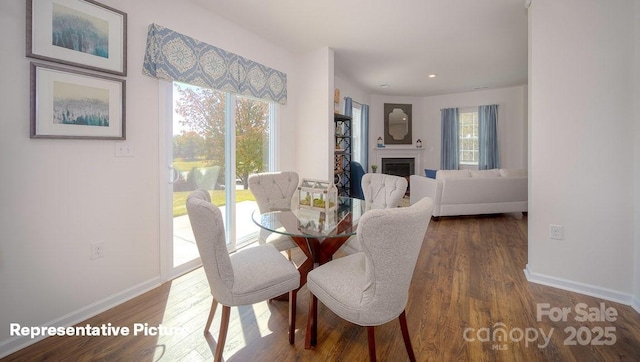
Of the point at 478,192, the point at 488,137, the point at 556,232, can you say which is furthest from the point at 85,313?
the point at 488,137

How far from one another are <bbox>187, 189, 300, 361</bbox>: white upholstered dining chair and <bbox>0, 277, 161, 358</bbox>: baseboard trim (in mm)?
879

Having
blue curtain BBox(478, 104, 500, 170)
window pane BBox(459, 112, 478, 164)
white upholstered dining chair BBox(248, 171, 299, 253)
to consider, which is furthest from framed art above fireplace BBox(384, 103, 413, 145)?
white upholstered dining chair BBox(248, 171, 299, 253)

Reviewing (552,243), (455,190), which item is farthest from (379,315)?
(455,190)

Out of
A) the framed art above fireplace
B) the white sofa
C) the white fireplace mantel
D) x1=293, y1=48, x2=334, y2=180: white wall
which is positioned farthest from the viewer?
the framed art above fireplace

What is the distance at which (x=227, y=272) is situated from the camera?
1.42 meters

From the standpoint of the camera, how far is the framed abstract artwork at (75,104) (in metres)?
1.68

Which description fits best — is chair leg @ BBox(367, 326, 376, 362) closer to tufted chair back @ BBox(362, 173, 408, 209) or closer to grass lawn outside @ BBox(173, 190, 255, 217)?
tufted chair back @ BBox(362, 173, 408, 209)

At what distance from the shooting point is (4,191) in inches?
61.9

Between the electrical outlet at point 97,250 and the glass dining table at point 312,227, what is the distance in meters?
1.11

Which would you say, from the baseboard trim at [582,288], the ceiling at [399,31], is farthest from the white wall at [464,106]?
the baseboard trim at [582,288]

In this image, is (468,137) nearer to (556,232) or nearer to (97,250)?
(556,232)

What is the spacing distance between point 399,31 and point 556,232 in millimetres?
2637

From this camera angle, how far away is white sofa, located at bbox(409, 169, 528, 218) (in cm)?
436

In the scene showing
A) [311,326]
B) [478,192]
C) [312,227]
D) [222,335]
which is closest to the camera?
[222,335]
